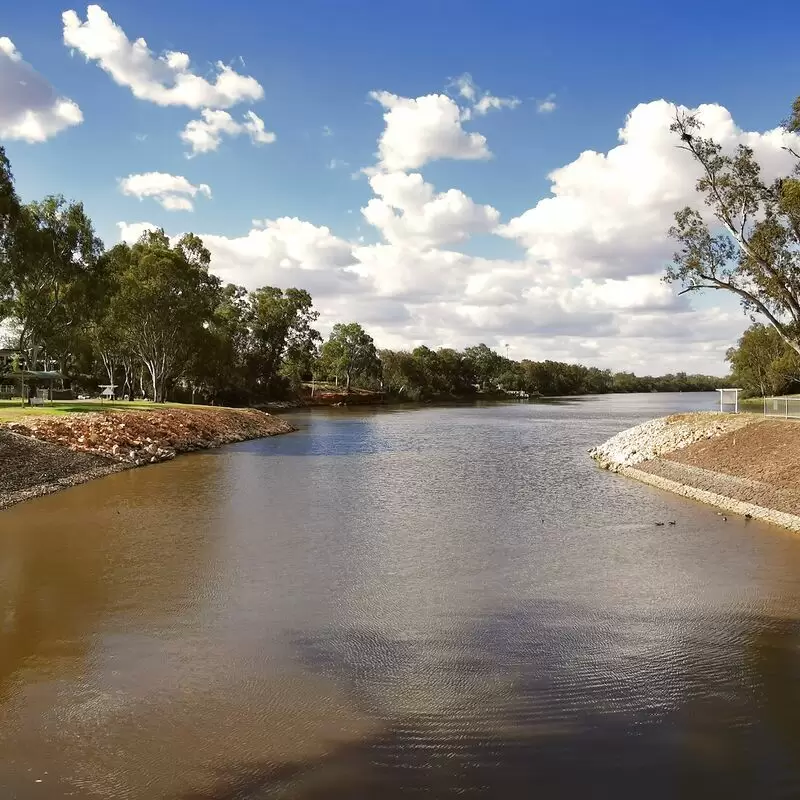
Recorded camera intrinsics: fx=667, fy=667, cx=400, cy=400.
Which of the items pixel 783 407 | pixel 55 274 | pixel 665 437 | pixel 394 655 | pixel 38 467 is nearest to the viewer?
pixel 394 655

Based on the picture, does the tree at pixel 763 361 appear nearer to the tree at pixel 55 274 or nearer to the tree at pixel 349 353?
the tree at pixel 349 353

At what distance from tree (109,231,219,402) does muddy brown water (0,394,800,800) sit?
142 ft

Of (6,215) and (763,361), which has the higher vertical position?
(6,215)

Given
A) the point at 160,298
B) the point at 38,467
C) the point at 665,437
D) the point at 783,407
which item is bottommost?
the point at 38,467

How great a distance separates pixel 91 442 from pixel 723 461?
28029 millimetres

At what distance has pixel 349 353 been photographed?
127000mm

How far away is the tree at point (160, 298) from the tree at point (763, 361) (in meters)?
72.4

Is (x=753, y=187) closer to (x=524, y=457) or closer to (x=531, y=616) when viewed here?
(x=524, y=457)

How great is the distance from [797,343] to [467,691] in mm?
28949

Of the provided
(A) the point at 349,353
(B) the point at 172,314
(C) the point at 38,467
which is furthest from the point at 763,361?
(C) the point at 38,467

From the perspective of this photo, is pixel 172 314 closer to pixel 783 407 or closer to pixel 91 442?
pixel 91 442

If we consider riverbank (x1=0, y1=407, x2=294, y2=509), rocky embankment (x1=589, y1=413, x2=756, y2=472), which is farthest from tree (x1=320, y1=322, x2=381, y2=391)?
rocky embankment (x1=589, y1=413, x2=756, y2=472)

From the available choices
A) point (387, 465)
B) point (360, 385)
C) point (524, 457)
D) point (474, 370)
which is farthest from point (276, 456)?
point (474, 370)

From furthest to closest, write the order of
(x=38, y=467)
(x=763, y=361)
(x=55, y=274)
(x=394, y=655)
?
(x=763, y=361)
(x=55, y=274)
(x=38, y=467)
(x=394, y=655)
